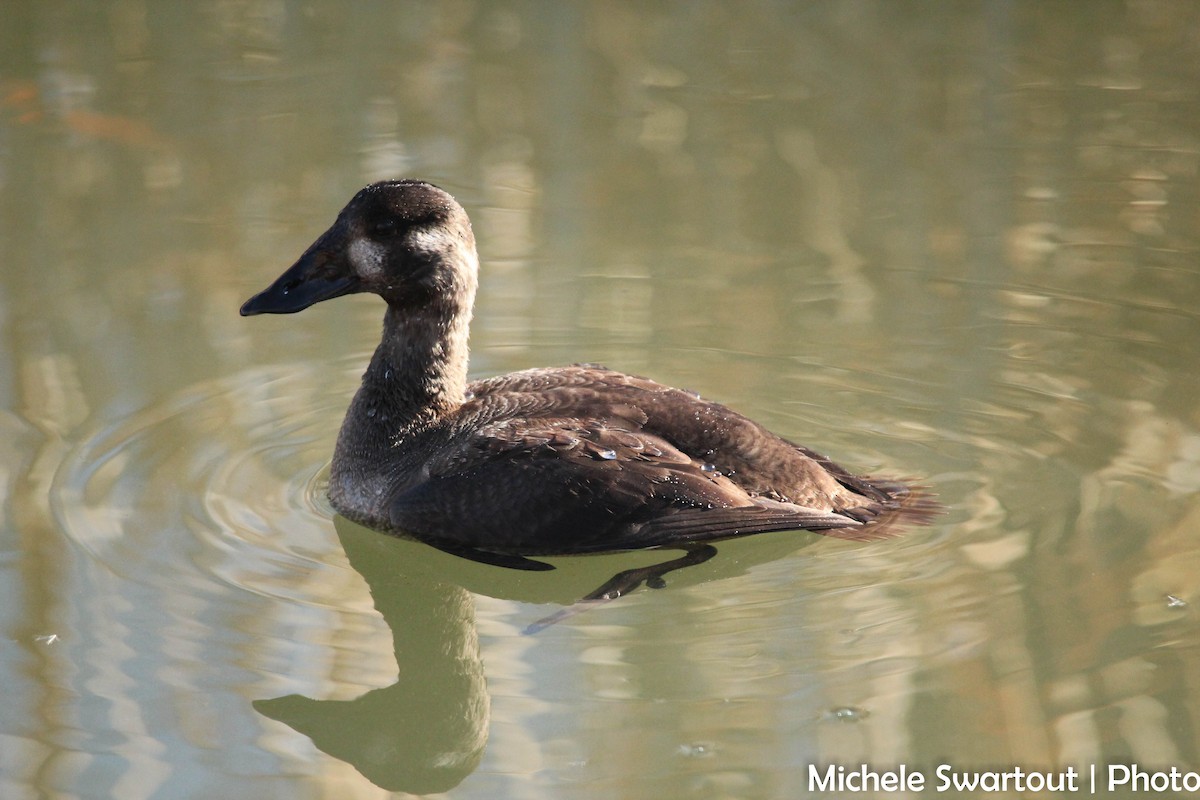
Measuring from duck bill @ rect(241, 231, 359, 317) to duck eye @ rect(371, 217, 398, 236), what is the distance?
200 mm

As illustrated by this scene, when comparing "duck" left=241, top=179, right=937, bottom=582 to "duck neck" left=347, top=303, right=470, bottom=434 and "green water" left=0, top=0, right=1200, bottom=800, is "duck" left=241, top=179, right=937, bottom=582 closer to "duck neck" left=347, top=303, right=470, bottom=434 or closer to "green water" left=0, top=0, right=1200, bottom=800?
"duck neck" left=347, top=303, right=470, bottom=434

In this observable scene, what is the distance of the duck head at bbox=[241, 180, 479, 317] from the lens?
5.25 m

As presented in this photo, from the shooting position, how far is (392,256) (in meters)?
5.27

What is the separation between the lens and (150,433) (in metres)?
5.80

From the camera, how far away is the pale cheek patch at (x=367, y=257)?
5266 millimetres

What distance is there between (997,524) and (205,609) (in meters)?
2.60

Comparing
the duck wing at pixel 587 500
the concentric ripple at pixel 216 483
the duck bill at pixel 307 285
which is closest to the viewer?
the duck wing at pixel 587 500

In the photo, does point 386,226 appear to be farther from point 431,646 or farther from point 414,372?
point 431,646

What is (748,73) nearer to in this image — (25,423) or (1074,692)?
(25,423)

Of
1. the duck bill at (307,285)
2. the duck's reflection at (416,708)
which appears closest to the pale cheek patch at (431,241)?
the duck bill at (307,285)

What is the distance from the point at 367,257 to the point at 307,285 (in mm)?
273

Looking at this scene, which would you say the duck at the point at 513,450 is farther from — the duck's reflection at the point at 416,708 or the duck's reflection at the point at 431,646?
the duck's reflection at the point at 416,708

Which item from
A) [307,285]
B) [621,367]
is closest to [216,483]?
[307,285]

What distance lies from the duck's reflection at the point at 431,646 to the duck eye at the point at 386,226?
3.35 feet
